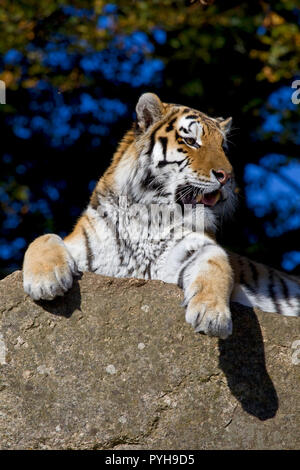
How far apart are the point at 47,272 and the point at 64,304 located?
6.4 inches

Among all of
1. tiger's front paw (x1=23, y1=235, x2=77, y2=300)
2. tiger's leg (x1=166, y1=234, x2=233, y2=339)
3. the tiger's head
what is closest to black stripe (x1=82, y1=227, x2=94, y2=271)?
the tiger's head

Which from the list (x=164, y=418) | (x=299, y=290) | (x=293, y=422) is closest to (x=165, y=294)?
(x=164, y=418)

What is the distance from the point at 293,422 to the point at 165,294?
0.79 m

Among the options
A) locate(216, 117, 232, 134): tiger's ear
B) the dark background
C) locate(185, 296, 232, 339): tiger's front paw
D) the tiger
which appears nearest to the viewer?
locate(185, 296, 232, 339): tiger's front paw

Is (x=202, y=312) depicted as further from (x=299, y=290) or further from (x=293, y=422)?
(x=299, y=290)

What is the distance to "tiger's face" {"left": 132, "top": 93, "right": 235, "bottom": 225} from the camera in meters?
4.09

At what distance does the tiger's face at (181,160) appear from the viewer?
13.4ft

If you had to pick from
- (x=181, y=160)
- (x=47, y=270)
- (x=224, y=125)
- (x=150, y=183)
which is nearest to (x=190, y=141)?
(x=181, y=160)

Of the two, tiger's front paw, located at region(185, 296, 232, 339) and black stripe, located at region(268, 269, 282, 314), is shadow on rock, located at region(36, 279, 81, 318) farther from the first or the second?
black stripe, located at region(268, 269, 282, 314)

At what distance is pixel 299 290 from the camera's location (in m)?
4.82

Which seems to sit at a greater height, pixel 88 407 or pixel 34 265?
pixel 34 265

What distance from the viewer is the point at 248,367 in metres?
3.17

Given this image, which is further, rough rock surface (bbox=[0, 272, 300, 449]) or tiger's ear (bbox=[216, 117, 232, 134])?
tiger's ear (bbox=[216, 117, 232, 134])

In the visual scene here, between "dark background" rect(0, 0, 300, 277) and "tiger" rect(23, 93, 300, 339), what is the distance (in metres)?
2.20
